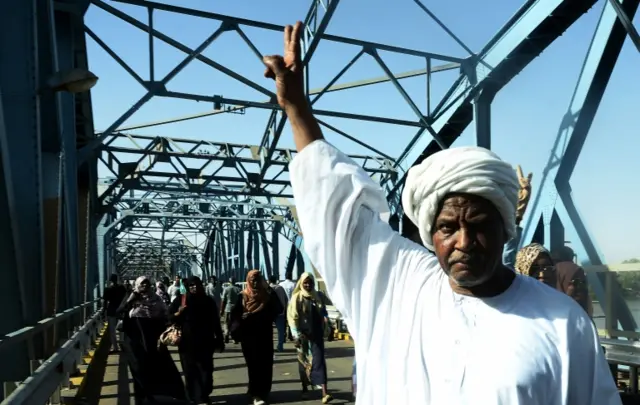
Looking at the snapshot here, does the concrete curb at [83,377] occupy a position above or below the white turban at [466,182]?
below

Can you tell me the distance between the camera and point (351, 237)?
166cm

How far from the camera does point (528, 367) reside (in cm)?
132

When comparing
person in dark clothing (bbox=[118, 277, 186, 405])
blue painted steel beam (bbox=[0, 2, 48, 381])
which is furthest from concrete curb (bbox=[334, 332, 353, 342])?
blue painted steel beam (bbox=[0, 2, 48, 381])

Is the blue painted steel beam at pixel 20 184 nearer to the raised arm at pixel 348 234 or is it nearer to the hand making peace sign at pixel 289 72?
the hand making peace sign at pixel 289 72

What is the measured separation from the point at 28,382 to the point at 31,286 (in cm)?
97

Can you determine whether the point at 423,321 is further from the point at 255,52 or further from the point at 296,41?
the point at 255,52

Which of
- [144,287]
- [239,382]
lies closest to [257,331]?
[144,287]

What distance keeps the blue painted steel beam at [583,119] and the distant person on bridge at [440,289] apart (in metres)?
6.18

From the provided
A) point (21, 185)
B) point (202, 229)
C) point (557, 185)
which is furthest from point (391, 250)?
point (202, 229)

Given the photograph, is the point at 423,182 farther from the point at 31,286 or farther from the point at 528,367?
the point at 31,286

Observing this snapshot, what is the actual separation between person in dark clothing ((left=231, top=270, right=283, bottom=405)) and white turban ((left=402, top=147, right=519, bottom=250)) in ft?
19.9

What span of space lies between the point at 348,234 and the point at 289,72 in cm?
50

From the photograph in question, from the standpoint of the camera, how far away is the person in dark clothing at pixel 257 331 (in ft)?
23.9

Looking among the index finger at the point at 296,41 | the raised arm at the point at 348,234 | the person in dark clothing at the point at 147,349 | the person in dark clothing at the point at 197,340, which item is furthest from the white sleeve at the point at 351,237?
the person in dark clothing at the point at 147,349
